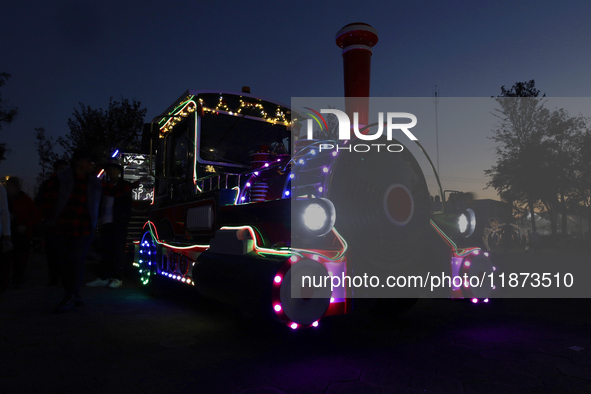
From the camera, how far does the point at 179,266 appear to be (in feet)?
15.8

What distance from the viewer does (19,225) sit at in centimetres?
641

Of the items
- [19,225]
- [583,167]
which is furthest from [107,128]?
[583,167]

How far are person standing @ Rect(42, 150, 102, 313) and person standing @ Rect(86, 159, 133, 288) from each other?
1.35 metres

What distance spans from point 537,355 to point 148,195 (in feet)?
29.9

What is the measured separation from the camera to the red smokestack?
4.22 metres

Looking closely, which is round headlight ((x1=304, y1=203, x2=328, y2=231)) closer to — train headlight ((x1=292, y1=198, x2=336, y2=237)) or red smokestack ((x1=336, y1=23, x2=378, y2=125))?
train headlight ((x1=292, y1=198, x2=336, y2=237))

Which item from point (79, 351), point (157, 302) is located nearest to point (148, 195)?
point (157, 302)

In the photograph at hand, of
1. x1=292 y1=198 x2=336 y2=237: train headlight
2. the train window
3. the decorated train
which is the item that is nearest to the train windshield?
the decorated train

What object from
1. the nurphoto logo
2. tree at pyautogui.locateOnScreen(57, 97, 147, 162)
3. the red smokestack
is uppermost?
tree at pyautogui.locateOnScreen(57, 97, 147, 162)

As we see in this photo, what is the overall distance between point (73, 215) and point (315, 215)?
3.15 metres

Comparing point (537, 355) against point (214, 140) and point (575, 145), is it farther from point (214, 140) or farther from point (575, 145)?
point (575, 145)

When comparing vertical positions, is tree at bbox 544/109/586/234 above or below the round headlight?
above

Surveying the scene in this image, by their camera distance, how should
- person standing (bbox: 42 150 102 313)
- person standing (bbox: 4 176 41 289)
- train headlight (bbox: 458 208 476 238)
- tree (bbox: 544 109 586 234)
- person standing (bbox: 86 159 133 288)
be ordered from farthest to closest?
1. tree (bbox: 544 109 586 234)
2. person standing (bbox: 4 176 41 289)
3. person standing (bbox: 86 159 133 288)
4. person standing (bbox: 42 150 102 313)
5. train headlight (bbox: 458 208 476 238)

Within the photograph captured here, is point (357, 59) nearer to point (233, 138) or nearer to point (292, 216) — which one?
point (233, 138)
